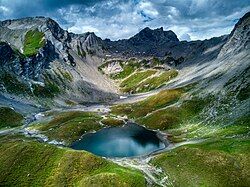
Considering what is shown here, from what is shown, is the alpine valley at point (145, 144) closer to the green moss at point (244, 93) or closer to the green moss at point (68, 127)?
the green moss at point (68, 127)

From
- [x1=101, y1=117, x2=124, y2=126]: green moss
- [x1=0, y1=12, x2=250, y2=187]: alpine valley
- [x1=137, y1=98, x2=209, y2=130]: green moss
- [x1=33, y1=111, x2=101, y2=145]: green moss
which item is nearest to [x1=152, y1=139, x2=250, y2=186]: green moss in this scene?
[x1=0, y1=12, x2=250, y2=187]: alpine valley

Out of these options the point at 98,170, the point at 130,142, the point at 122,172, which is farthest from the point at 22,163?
the point at 130,142

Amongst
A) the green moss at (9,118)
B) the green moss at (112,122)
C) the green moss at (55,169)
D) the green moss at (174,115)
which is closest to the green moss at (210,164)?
the green moss at (55,169)

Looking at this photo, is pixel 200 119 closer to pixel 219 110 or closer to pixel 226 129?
pixel 219 110

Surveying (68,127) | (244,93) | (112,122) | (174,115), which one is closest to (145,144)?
(174,115)

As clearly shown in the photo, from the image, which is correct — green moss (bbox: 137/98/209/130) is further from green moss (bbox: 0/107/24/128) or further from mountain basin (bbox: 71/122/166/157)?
green moss (bbox: 0/107/24/128)
